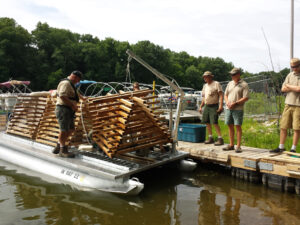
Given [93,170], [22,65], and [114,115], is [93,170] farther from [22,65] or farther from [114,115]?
[22,65]

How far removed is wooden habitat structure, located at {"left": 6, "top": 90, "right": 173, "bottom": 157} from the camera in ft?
19.3

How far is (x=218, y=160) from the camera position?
6.74 meters

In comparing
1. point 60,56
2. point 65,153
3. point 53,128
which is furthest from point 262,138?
A: point 60,56

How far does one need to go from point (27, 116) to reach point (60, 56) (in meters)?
48.2

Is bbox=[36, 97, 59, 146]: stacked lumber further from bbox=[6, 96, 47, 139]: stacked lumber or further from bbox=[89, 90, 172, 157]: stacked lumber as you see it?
bbox=[89, 90, 172, 157]: stacked lumber

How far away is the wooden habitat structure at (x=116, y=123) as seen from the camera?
19.3 ft

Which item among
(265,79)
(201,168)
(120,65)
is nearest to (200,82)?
(120,65)

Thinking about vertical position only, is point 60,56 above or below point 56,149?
above

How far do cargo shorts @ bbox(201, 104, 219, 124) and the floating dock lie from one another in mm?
778

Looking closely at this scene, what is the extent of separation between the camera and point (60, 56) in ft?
174

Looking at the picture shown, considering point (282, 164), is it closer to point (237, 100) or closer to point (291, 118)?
point (291, 118)

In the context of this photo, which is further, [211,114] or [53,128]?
[211,114]

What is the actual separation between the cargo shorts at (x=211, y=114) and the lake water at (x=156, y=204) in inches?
63.8

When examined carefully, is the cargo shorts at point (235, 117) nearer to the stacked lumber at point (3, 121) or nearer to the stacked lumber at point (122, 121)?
the stacked lumber at point (122, 121)
